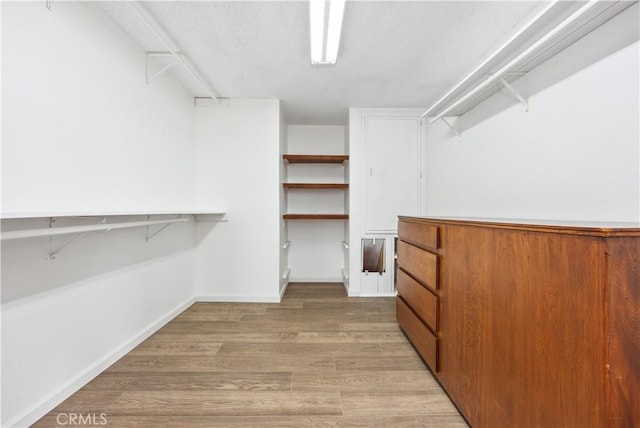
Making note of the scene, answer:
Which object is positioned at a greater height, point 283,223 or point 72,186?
point 72,186

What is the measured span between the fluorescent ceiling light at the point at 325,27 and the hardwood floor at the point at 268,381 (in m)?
2.24

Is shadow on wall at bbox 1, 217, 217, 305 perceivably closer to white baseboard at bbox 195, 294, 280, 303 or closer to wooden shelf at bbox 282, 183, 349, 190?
white baseboard at bbox 195, 294, 280, 303

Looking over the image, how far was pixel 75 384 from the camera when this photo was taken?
1540mm

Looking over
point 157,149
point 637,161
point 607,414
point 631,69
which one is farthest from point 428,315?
point 157,149

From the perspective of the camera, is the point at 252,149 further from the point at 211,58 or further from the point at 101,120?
the point at 101,120

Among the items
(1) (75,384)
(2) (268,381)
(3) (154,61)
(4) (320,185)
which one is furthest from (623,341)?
(3) (154,61)

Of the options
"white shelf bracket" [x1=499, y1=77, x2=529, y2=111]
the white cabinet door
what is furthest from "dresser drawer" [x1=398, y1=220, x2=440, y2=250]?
"white shelf bracket" [x1=499, y1=77, x2=529, y2=111]

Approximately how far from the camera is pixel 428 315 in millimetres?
1738

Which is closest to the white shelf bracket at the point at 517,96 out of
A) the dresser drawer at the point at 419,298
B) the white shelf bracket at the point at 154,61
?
the dresser drawer at the point at 419,298

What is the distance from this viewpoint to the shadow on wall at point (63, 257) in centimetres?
123

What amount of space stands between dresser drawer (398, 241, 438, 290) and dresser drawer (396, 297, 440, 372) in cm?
32

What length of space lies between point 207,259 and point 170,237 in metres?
0.63

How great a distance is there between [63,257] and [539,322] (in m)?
2.28

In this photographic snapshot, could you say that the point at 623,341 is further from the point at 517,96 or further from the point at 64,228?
the point at 64,228
